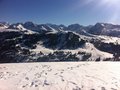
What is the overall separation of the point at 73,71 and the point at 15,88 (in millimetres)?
6337

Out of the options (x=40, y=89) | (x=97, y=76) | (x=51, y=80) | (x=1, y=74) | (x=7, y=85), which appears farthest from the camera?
(x=1, y=74)

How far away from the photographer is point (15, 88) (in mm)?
13836

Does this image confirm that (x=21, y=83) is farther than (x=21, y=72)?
No

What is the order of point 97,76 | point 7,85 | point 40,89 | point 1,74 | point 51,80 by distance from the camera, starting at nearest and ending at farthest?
point 40,89
point 7,85
point 51,80
point 97,76
point 1,74

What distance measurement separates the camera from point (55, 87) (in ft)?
46.0

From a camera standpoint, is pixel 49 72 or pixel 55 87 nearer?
pixel 55 87

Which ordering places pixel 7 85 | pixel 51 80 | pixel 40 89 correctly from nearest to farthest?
1. pixel 40 89
2. pixel 7 85
3. pixel 51 80

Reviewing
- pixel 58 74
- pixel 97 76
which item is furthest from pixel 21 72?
pixel 97 76

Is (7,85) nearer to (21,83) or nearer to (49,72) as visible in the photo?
(21,83)

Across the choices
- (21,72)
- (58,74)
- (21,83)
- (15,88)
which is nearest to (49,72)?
(58,74)

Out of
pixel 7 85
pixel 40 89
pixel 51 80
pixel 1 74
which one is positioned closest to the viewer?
pixel 40 89

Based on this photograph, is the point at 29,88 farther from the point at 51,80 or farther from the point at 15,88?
the point at 51,80

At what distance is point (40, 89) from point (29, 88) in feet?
2.53

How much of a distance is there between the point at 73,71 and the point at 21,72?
466 centimetres
